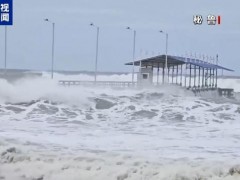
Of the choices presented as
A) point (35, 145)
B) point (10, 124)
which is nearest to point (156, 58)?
point (10, 124)

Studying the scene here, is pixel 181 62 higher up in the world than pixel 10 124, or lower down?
higher up

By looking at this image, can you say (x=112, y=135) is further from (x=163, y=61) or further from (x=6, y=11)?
(x=163, y=61)

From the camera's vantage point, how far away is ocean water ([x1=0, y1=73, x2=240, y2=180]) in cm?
1188

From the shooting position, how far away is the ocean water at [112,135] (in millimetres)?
11875

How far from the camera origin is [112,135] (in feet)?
68.1

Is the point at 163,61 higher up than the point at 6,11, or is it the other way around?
the point at 6,11

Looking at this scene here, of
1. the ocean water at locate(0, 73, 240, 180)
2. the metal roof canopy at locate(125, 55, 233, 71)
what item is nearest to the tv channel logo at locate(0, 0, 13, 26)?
the ocean water at locate(0, 73, 240, 180)

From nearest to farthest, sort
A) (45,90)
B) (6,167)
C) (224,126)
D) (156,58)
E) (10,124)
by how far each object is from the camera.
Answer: (6,167), (10,124), (224,126), (45,90), (156,58)

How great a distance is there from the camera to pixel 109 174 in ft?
38.0

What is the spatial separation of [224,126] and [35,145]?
478 inches

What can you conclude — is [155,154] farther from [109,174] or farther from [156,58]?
[156,58]

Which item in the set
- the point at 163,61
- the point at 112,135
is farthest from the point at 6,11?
the point at 163,61

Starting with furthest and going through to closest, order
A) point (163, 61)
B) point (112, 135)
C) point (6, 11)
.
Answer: point (163, 61) → point (112, 135) → point (6, 11)

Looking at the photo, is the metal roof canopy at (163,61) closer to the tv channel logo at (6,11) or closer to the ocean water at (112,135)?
the ocean water at (112,135)
